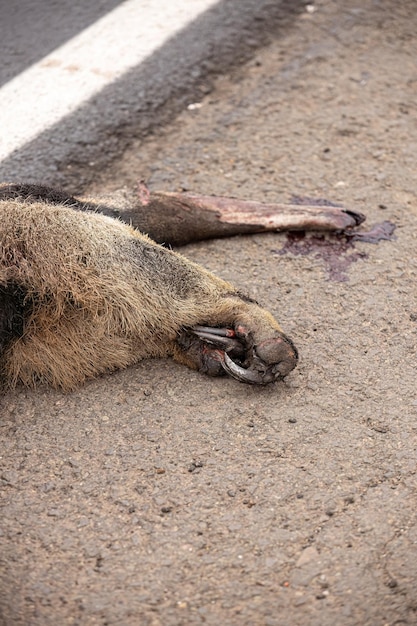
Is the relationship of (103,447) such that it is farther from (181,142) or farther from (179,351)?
(181,142)

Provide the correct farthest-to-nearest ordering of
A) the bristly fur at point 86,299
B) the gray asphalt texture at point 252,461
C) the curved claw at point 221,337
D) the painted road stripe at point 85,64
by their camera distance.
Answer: the painted road stripe at point 85,64, the curved claw at point 221,337, the bristly fur at point 86,299, the gray asphalt texture at point 252,461

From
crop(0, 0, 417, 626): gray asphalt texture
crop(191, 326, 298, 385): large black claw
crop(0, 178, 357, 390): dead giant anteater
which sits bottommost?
crop(0, 0, 417, 626): gray asphalt texture

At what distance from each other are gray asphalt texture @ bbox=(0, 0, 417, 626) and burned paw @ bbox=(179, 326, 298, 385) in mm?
83

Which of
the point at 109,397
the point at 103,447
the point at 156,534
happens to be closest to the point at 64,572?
the point at 156,534

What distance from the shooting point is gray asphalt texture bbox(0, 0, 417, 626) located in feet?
7.74

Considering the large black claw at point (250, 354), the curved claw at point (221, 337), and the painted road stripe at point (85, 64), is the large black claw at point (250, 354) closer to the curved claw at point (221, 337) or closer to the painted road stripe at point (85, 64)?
the curved claw at point (221, 337)

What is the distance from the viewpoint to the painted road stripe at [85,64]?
4391 millimetres

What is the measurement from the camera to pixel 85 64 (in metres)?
4.81

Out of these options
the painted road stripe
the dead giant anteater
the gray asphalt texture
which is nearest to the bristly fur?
the dead giant anteater

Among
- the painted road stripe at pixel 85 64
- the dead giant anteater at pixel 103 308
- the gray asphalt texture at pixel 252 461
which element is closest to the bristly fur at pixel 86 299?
the dead giant anteater at pixel 103 308

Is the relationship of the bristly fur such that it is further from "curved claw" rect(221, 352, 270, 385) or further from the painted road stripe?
the painted road stripe

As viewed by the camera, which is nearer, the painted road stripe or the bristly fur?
the bristly fur

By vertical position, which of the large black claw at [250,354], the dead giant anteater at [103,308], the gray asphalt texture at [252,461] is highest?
the dead giant anteater at [103,308]

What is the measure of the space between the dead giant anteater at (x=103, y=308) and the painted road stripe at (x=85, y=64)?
1.35 m
